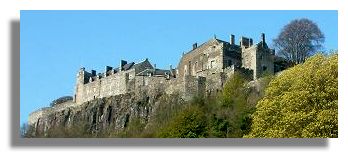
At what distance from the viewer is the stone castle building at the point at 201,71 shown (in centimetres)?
2786

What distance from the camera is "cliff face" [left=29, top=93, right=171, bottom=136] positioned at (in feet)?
90.4

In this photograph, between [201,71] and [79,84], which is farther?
[79,84]

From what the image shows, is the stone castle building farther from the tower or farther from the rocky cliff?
the tower

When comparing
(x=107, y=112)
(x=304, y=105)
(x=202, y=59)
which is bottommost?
(x=107, y=112)

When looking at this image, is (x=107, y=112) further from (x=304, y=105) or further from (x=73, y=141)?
(x=73, y=141)

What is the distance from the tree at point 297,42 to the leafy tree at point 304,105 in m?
10.5

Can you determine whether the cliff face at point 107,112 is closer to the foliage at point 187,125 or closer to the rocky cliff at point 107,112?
the rocky cliff at point 107,112

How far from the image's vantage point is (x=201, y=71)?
29734mm

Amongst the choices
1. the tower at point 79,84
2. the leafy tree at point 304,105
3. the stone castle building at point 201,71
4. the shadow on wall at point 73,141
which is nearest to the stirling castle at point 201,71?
the stone castle building at point 201,71

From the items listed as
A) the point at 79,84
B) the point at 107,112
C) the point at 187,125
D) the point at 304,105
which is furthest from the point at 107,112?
the point at 304,105
